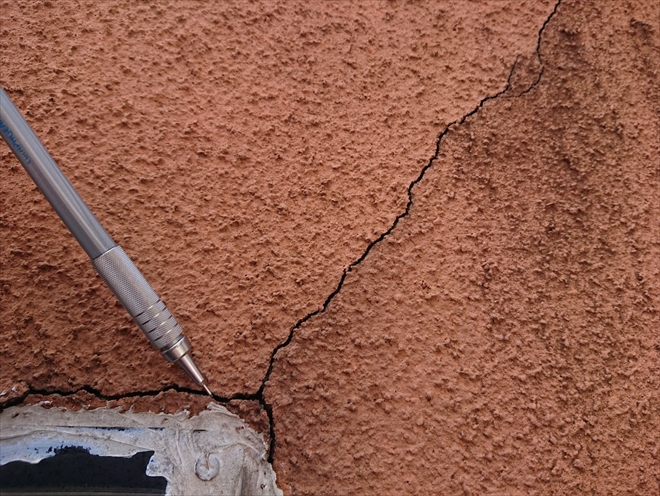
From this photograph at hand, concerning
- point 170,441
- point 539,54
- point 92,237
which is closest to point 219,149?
point 92,237

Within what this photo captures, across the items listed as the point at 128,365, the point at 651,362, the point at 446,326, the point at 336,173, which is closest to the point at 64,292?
the point at 128,365

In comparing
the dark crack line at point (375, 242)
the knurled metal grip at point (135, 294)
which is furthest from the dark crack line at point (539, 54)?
the knurled metal grip at point (135, 294)

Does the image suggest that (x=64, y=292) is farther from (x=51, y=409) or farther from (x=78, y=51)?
(x=78, y=51)

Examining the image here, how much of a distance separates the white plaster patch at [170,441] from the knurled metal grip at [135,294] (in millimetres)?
121

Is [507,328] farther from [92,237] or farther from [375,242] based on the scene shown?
[92,237]

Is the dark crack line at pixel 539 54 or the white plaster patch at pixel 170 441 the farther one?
the dark crack line at pixel 539 54

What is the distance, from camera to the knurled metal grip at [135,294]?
0.62 metres

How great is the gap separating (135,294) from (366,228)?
1.06ft

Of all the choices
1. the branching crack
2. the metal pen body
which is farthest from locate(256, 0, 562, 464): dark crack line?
the metal pen body

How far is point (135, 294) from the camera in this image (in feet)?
2.02

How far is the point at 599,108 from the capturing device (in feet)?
2.65

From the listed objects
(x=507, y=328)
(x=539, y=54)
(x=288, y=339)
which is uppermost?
(x=539, y=54)

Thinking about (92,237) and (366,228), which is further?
(366,228)

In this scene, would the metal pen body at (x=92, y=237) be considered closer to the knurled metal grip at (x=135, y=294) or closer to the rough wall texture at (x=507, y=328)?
the knurled metal grip at (x=135, y=294)
